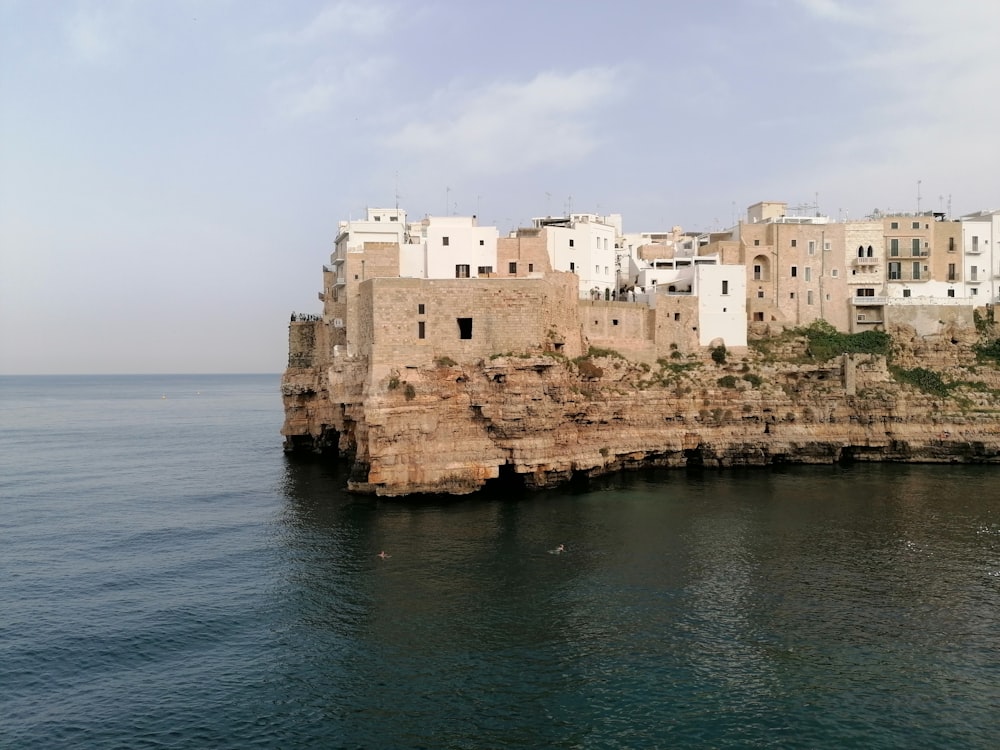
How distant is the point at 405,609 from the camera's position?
30.6 meters

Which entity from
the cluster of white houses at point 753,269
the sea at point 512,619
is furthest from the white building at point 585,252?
the sea at point 512,619

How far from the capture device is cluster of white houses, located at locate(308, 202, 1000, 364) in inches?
2420

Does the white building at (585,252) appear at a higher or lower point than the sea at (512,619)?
higher

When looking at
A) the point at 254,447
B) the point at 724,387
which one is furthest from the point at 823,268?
the point at 254,447

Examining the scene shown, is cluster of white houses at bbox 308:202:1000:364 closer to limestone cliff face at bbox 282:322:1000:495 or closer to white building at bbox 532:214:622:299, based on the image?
white building at bbox 532:214:622:299

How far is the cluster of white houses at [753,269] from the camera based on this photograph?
61469 mm

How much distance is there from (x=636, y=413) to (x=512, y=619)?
101 ft

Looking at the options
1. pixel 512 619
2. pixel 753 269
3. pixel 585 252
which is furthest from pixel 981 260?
pixel 512 619

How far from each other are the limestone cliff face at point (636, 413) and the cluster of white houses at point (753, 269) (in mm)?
3485

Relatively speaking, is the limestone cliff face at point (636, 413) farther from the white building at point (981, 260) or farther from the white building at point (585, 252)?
the white building at point (585, 252)

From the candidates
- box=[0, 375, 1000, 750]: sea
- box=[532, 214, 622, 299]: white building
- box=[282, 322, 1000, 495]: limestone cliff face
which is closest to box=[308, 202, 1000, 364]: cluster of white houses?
box=[532, 214, 622, 299]: white building

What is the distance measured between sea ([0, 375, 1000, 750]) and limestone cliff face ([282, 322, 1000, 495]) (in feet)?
9.86

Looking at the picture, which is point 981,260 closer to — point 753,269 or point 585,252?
point 753,269

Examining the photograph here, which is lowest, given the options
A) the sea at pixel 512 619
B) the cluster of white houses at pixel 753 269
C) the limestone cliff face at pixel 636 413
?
the sea at pixel 512 619
